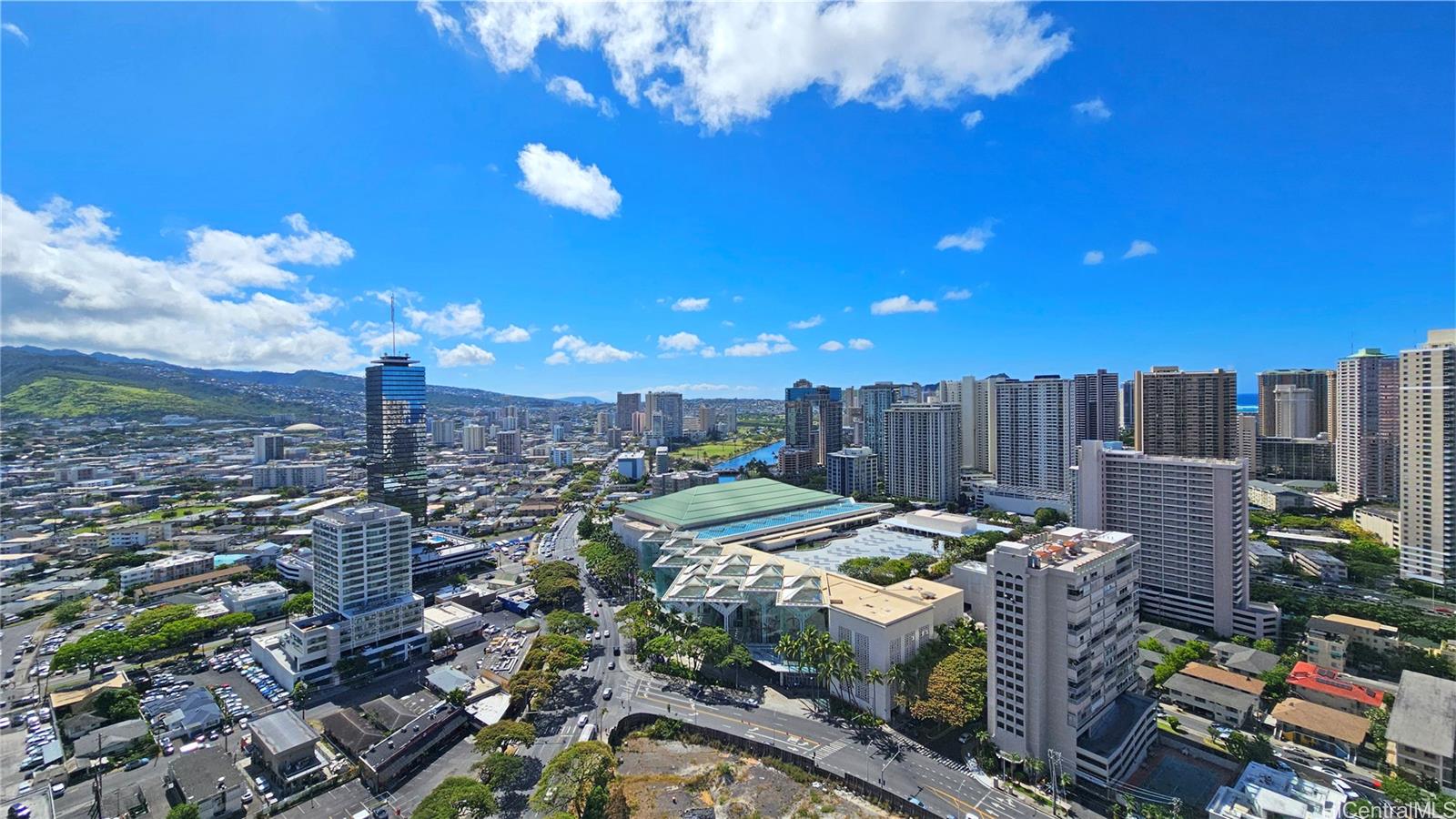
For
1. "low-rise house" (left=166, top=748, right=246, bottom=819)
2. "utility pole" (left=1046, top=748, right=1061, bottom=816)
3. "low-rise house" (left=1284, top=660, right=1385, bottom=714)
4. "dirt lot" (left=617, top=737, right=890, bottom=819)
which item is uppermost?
"low-rise house" (left=1284, top=660, right=1385, bottom=714)

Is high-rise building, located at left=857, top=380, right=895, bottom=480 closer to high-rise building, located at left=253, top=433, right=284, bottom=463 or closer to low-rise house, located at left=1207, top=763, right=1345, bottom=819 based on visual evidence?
low-rise house, located at left=1207, top=763, right=1345, bottom=819

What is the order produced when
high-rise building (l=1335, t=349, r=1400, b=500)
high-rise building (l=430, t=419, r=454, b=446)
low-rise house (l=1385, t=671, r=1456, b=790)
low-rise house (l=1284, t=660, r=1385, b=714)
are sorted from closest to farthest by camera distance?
1. low-rise house (l=1385, t=671, r=1456, b=790)
2. low-rise house (l=1284, t=660, r=1385, b=714)
3. high-rise building (l=1335, t=349, r=1400, b=500)
4. high-rise building (l=430, t=419, r=454, b=446)

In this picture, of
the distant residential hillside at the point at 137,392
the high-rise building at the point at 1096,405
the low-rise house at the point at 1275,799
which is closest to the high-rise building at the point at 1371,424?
the high-rise building at the point at 1096,405

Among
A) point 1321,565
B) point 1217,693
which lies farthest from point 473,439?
point 1321,565

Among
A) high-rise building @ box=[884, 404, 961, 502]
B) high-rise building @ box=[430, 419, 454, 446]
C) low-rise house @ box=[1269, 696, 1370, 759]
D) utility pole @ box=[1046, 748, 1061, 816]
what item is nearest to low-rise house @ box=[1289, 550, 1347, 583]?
low-rise house @ box=[1269, 696, 1370, 759]

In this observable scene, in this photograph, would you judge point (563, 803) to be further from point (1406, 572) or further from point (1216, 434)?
point (1216, 434)

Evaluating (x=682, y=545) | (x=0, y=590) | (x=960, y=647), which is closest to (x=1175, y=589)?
(x=960, y=647)

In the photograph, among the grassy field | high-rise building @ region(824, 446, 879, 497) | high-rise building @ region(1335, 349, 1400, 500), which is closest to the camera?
high-rise building @ region(1335, 349, 1400, 500)
